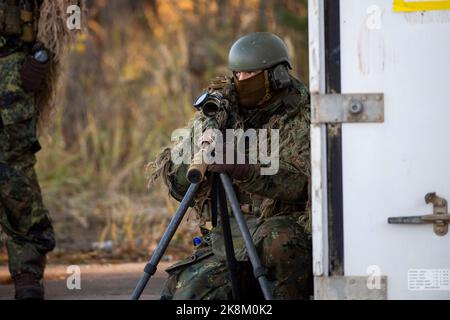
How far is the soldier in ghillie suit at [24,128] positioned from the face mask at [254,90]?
1515mm

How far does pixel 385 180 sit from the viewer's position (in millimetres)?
3887

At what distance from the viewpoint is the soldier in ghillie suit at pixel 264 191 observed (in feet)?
15.1

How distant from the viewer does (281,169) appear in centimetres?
459

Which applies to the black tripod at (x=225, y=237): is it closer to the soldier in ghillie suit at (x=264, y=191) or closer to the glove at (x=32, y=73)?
the soldier in ghillie suit at (x=264, y=191)

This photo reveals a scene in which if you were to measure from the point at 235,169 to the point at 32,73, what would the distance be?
1973mm

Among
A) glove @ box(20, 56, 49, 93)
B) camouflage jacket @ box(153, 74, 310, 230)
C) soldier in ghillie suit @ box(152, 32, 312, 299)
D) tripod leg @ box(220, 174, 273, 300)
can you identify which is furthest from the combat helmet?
glove @ box(20, 56, 49, 93)

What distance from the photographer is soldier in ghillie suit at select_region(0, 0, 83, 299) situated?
5.84m

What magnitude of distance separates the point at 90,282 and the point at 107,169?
3429 mm

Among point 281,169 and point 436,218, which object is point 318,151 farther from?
point 281,169

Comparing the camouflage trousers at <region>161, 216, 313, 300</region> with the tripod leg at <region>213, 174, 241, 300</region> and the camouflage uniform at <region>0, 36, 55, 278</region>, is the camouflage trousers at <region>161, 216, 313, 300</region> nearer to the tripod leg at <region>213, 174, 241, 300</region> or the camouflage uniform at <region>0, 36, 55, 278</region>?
the tripod leg at <region>213, 174, 241, 300</region>

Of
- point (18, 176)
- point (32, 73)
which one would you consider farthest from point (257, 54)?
point (18, 176)

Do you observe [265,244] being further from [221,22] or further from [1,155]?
[221,22]

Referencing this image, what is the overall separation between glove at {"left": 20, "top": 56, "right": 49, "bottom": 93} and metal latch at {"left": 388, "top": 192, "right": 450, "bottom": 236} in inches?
105

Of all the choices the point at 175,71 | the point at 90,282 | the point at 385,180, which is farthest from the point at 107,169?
the point at 385,180
